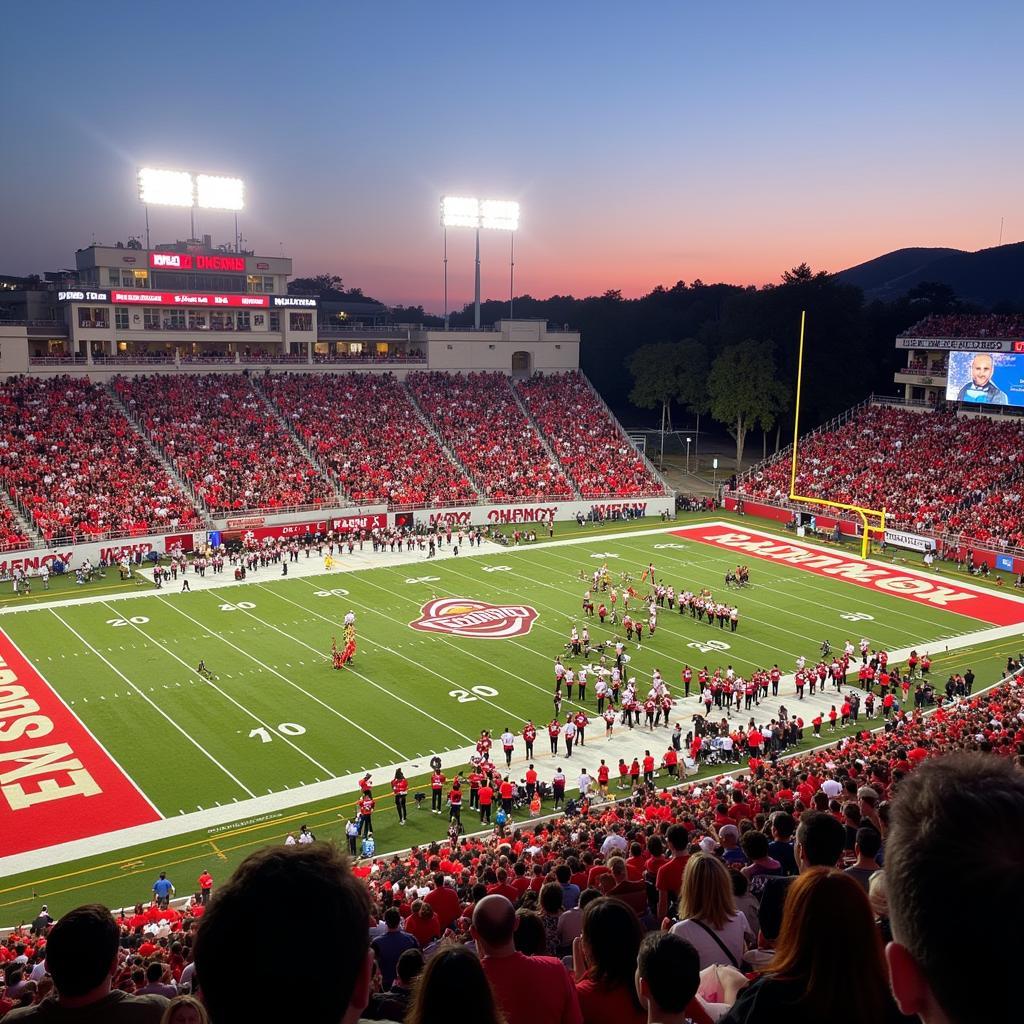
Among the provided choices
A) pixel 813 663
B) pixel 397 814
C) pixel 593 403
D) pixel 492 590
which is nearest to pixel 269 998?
pixel 397 814

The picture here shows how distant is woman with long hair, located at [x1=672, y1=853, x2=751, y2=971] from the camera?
5188 mm

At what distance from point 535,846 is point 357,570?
2669 centimetres

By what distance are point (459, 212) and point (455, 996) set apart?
6412cm

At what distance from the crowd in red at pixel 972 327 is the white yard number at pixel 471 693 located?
38.7m

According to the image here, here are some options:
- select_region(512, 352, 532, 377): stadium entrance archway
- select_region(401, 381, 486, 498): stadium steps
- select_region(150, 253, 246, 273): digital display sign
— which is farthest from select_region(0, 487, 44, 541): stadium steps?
select_region(512, 352, 532, 377): stadium entrance archway

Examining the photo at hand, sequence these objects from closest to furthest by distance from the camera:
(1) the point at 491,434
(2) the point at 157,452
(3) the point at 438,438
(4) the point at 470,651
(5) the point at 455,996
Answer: (5) the point at 455,996
(4) the point at 470,651
(2) the point at 157,452
(3) the point at 438,438
(1) the point at 491,434

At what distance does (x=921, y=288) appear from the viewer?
282ft

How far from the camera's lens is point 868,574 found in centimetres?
4131

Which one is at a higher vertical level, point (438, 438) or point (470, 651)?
point (438, 438)

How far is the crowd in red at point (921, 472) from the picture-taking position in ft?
148

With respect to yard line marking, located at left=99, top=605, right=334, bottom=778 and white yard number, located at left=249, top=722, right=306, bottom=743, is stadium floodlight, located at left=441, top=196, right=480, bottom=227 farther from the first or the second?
white yard number, located at left=249, top=722, right=306, bottom=743

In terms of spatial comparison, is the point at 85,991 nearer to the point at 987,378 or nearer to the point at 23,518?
the point at 23,518

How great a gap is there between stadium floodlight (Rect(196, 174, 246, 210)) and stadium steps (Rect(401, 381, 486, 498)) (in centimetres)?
1470

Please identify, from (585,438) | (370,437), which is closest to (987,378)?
(585,438)
